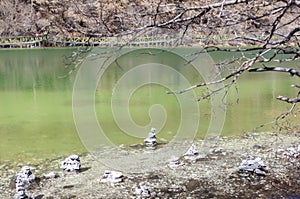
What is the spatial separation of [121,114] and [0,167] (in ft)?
11.1

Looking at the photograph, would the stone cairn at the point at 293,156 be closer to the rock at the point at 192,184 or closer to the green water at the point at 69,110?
the green water at the point at 69,110

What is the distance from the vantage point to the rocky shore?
4.03 meters

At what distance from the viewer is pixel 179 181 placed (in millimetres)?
4340

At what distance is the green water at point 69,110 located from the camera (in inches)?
240

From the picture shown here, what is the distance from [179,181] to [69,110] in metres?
4.61

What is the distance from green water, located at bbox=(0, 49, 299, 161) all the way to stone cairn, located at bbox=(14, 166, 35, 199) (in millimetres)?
1054

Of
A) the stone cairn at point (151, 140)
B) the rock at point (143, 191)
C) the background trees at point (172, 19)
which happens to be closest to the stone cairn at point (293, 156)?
the stone cairn at point (151, 140)

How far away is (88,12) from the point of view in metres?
2.03

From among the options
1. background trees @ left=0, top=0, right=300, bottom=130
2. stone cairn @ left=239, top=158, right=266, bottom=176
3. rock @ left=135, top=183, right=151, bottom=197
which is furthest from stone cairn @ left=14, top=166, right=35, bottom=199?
stone cairn @ left=239, top=158, right=266, bottom=176

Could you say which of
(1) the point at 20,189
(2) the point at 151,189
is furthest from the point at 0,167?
(2) the point at 151,189

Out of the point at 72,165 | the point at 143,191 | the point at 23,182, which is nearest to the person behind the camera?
the point at 143,191

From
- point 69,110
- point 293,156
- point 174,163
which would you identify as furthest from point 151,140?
point 69,110

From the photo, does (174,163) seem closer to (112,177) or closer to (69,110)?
(112,177)

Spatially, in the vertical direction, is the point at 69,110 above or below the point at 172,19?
below
